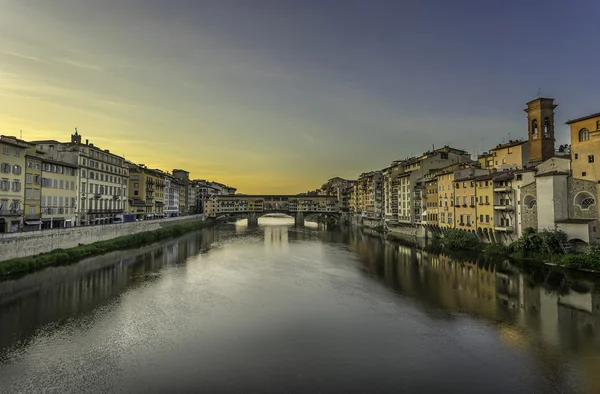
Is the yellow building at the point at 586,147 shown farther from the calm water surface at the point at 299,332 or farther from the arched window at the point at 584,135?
the calm water surface at the point at 299,332

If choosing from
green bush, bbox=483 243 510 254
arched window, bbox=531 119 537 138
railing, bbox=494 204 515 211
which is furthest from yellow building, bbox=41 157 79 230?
arched window, bbox=531 119 537 138

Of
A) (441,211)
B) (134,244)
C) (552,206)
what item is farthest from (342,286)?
(134,244)

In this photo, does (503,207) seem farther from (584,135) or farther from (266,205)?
(266,205)

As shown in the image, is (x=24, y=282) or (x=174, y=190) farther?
(x=174, y=190)

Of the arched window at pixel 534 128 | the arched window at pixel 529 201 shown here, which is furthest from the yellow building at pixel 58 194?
the arched window at pixel 534 128

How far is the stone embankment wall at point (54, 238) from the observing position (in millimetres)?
29641

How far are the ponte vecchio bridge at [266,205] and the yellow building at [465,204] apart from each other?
215ft

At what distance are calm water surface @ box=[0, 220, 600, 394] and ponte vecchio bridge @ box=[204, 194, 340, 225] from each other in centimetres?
8243

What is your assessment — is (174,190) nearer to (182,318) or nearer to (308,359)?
(182,318)

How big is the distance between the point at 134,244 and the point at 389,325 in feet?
143

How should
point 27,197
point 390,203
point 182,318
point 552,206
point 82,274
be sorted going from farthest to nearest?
point 390,203, point 27,197, point 552,206, point 82,274, point 182,318

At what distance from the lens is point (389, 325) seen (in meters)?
18.6

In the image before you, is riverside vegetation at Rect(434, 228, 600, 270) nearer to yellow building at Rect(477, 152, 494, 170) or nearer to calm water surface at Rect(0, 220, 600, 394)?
calm water surface at Rect(0, 220, 600, 394)

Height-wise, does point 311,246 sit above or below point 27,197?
below
